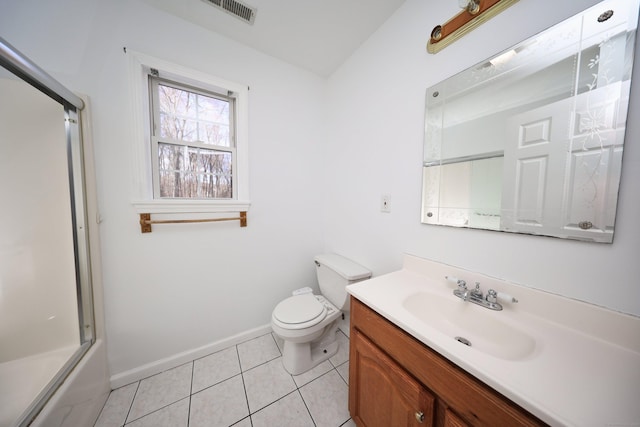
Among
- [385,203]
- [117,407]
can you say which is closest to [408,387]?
[385,203]

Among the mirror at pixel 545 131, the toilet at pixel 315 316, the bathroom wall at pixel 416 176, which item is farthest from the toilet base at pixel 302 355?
the mirror at pixel 545 131

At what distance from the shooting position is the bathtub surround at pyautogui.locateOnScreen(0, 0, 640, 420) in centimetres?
77

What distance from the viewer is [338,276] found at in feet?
4.84

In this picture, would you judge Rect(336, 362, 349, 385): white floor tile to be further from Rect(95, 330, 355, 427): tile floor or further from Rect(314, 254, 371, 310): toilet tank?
Rect(314, 254, 371, 310): toilet tank

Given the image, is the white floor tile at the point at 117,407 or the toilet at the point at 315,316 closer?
the white floor tile at the point at 117,407

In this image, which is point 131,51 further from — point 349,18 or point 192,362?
point 192,362

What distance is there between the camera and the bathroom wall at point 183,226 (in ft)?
3.56

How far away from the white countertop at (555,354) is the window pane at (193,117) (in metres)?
1.56

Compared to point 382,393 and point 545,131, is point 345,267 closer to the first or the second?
point 382,393

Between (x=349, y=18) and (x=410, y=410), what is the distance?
2.04 meters

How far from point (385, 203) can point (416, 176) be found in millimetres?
263

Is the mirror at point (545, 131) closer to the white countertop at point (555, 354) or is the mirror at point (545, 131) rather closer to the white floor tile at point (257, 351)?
the white countertop at point (555, 354)

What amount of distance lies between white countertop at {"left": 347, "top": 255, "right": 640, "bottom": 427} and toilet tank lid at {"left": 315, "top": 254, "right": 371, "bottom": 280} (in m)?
0.44

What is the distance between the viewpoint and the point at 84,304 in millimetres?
1140
